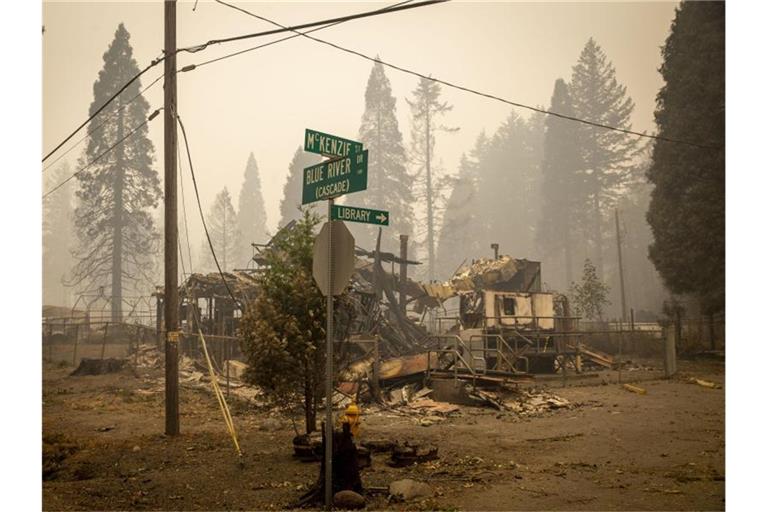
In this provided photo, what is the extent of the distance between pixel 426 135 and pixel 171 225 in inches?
1480

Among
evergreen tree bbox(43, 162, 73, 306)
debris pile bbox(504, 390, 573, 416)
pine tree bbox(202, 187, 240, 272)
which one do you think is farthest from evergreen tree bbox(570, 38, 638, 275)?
evergreen tree bbox(43, 162, 73, 306)

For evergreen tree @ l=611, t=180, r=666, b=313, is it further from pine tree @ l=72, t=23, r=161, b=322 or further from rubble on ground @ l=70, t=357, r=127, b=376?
rubble on ground @ l=70, t=357, r=127, b=376

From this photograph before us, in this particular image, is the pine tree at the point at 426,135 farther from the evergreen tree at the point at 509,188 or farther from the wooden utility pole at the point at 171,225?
the wooden utility pole at the point at 171,225

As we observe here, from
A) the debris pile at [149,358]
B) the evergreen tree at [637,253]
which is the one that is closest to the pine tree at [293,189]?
the debris pile at [149,358]

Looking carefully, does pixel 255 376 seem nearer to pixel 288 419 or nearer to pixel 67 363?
pixel 288 419

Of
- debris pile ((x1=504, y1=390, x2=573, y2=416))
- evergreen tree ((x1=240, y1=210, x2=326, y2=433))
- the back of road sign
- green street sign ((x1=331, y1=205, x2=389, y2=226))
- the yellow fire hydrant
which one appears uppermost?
green street sign ((x1=331, y1=205, x2=389, y2=226))

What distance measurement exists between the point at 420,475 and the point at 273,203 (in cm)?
6229

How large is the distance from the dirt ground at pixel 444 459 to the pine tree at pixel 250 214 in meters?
53.5

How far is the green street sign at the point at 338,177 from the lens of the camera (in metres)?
6.16

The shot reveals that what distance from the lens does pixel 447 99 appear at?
1809 inches

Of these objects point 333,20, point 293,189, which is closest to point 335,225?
point 333,20

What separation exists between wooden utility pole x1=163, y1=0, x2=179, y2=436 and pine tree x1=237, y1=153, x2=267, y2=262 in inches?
2259

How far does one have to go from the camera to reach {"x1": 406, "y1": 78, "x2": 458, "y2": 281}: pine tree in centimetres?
4584

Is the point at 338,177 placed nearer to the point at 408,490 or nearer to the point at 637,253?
the point at 408,490
